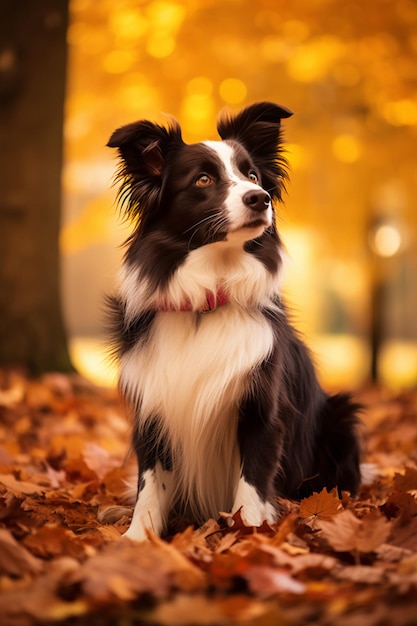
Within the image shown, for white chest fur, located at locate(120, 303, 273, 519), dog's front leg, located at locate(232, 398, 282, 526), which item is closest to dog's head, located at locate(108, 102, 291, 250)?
white chest fur, located at locate(120, 303, 273, 519)

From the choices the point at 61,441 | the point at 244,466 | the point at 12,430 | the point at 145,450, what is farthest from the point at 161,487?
the point at 12,430

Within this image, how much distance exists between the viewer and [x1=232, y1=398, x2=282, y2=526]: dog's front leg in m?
3.33

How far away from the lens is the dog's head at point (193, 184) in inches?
136

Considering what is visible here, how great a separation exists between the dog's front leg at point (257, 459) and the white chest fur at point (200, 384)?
7 centimetres

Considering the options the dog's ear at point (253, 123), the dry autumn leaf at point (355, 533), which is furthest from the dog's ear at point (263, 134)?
the dry autumn leaf at point (355, 533)

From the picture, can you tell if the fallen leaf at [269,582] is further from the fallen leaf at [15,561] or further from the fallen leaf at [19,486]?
the fallen leaf at [19,486]

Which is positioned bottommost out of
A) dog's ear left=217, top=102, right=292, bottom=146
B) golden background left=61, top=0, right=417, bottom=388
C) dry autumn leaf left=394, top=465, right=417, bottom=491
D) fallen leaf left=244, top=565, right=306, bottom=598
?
dry autumn leaf left=394, top=465, right=417, bottom=491

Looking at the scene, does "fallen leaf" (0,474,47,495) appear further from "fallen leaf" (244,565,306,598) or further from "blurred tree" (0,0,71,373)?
"blurred tree" (0,0,71,373)

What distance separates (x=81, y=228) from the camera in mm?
13078

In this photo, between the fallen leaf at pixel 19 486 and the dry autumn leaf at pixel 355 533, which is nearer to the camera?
the dry autumn leaf at pixel 355 533

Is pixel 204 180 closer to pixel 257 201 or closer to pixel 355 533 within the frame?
pixel 257 201

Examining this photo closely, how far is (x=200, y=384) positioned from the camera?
3379mm

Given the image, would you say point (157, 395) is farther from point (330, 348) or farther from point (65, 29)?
point (330, 348)

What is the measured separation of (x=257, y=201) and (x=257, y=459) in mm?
1163
